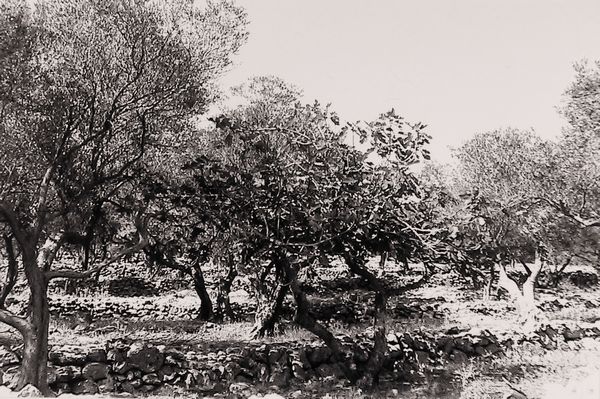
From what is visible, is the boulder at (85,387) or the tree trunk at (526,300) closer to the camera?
the boulder at (85,387)

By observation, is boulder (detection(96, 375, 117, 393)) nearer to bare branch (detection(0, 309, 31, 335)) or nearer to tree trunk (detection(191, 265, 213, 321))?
bare branch (detection(0, 309, 31, 335))

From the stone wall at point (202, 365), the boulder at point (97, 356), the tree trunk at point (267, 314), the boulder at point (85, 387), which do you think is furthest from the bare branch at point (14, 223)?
the tree trunk at point (267, 314)

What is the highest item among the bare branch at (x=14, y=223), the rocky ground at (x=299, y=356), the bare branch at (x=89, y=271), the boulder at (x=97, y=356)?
the bare branch at (x=14, y=223)

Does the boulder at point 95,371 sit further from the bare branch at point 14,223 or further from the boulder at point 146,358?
the bare branch at point 14,223

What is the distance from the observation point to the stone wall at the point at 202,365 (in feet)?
37.7

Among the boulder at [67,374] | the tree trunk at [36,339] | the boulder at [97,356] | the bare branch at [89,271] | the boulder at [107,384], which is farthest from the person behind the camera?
the boulder at [97,356]

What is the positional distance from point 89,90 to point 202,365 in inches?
290

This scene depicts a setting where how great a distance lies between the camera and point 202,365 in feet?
41.8

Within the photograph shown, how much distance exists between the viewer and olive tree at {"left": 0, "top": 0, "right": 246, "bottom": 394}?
1148cm

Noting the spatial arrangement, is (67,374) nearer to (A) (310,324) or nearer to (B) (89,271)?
(B) (89,271)

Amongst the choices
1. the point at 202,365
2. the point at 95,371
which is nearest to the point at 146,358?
the point at 95,371

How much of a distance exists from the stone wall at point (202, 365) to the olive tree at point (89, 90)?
187cm

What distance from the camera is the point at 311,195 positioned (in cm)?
1031

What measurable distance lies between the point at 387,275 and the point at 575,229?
1146 cm
